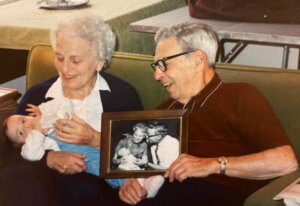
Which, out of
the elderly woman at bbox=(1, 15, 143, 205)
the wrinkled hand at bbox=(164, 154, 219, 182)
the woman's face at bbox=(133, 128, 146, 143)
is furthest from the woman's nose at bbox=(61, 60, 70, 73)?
the wrinkled hand at bbox=(164, 154, 219, 182)

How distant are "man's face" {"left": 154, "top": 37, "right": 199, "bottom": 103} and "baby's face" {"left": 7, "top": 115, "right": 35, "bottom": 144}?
47 cm

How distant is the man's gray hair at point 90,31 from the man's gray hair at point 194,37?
0.26 meters

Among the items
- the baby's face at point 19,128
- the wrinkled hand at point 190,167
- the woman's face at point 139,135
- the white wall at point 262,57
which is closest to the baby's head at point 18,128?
the baby's face at point 19,128

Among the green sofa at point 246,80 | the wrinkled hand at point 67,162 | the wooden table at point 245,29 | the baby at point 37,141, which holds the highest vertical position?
the wooden table at point 245,29

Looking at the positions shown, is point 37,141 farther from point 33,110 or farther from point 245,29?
point 245,29

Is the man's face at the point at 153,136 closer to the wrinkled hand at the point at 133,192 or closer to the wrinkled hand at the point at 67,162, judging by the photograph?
the wrinkled hand at the point at 133,192

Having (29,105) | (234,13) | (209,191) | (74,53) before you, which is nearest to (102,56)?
(74,53)

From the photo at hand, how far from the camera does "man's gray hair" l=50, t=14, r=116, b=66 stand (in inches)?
86.9

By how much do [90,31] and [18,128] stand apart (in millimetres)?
411

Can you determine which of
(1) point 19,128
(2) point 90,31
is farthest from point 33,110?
(2) point 90,31

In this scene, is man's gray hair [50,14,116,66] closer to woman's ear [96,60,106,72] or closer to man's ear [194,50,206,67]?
woman's ear [96,60,106,72]

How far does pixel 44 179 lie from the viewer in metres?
2.14

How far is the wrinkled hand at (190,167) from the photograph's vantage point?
74.8 inches

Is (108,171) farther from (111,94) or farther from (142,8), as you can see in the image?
(142,8)
